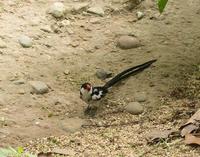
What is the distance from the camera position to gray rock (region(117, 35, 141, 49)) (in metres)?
5.26

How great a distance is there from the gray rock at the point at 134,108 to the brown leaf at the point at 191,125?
0.72 meters

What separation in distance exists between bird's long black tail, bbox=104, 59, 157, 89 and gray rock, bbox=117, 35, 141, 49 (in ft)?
1.25

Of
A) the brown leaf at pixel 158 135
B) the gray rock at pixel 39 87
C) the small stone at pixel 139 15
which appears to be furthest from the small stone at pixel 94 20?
the brown leaf at pixel 158 135

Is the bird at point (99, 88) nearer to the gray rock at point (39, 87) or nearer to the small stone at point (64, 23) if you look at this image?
the gray rock at point (39, 87)

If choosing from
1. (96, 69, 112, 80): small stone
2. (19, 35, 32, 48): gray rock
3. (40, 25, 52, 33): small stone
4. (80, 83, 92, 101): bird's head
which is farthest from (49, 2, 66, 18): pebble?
(80, 83, 92, 101): bird's head

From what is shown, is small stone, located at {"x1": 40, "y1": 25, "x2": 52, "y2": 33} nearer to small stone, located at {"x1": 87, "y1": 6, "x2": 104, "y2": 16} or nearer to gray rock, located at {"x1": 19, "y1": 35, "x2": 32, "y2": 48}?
gray rock, located at {"x1": 19, "y1": 35, "x2": 32, "y2": 48}

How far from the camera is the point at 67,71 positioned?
16.2 ft

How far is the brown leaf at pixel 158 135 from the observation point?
3.73 m

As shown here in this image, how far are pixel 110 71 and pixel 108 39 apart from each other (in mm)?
531

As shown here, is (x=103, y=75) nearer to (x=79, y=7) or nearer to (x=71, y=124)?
(x=71, y=124)

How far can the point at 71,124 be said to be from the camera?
4305 millimetres

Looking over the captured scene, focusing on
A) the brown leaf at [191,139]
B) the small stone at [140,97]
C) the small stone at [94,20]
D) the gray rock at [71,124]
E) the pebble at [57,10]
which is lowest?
the small stone at [94,20]

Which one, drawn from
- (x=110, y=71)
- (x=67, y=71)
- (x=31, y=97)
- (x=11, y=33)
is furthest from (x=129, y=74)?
(x=11, y=33)

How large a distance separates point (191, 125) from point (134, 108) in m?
0.84
